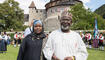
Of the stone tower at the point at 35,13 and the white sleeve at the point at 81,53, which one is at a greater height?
the stone tower at the point at 35,13

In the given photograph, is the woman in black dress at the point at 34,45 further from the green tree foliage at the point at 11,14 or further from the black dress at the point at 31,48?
the green tree foliage at the point at 11,14

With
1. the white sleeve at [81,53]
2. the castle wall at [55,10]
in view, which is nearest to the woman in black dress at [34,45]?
the white sleeve at [81,53]

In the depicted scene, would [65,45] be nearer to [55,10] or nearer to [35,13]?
[55,10]

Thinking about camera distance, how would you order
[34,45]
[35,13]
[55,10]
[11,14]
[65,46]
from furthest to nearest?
[35,13], [55,10], [11,14], [34,45], [65,46]

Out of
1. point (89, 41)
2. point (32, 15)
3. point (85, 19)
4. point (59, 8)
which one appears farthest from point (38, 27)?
point (32, 15)

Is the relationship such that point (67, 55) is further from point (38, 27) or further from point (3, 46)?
point (3, 46)

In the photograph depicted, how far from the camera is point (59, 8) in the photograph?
52562 mm

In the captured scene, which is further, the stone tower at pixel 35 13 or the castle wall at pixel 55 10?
the stone tower at pixel 35 13

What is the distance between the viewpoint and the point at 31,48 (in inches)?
122

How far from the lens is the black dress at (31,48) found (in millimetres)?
3066

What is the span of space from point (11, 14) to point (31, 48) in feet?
142

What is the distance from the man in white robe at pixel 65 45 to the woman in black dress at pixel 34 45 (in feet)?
2.41

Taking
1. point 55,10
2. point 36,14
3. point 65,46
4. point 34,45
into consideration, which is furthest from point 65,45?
point 36,14

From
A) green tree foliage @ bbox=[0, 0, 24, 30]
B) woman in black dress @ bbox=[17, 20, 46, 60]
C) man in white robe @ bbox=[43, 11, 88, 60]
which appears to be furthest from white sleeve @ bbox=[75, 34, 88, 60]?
green tree foliage @ bbox=[0, 0, 24, 30]
